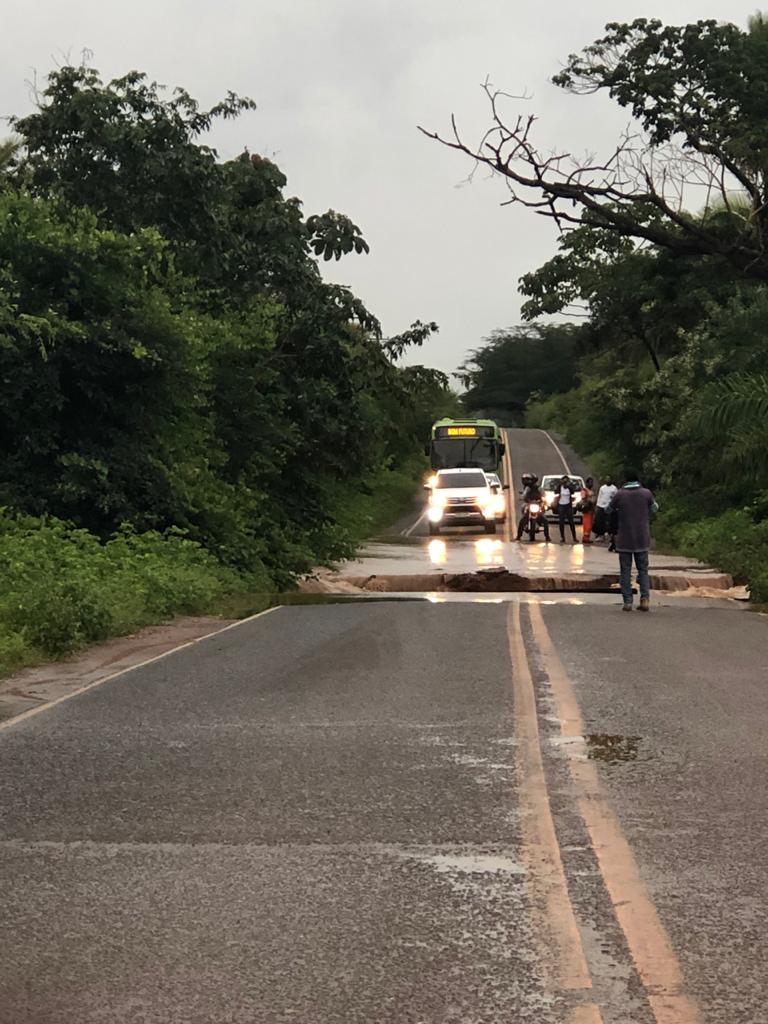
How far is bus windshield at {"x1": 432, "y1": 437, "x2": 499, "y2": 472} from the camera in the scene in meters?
53.1

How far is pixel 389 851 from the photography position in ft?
19.1

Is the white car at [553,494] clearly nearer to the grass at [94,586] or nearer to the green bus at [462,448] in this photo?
the green bus at [462,448]

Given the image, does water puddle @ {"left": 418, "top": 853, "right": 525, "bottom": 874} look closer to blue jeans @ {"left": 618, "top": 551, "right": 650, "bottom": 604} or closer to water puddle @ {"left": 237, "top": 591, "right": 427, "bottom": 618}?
blue jeans @ {"left": 618, "top": 551, "right": 650, "bottom": 604}

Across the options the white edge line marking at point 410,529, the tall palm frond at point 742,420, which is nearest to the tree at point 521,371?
the white edge line marking at point 410,529

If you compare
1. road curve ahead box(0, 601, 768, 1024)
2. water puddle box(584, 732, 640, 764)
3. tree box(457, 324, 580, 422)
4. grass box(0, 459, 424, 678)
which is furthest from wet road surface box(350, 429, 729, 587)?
tree box(457, 324, 580, 422)

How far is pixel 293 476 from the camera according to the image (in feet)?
101

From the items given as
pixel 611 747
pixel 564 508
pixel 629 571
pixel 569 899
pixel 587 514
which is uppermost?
pixel 564 508

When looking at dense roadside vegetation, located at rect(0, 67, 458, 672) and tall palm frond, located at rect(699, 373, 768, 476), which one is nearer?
dense roadside vegetation, located at rect(0, 67, 458, 672)

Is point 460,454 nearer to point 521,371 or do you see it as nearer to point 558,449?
point 558,449

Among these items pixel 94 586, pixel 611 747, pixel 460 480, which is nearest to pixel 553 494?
pixel 460 480

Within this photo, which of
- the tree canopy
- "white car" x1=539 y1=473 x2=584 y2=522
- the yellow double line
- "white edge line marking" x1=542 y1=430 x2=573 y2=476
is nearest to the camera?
the yellow double line

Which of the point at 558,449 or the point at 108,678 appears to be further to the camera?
the point at 558,449

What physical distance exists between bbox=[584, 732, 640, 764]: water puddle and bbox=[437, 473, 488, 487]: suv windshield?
34.4 meters

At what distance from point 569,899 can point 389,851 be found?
0.95m
